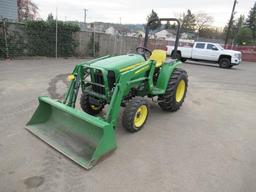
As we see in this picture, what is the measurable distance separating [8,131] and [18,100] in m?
1.64

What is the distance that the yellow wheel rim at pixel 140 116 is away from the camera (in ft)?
12.2

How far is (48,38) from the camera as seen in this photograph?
11.7m

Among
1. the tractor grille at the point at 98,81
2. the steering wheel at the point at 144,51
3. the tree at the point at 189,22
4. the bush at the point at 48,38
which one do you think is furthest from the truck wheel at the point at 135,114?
the tree at the point at 189,22

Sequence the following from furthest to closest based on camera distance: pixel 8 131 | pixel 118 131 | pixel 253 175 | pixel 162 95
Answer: pixel 162 95 < pixel 118 131 < pixel 8 131 < pixel 253 175

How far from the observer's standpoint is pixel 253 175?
111 inches

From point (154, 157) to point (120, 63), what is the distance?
1593mm

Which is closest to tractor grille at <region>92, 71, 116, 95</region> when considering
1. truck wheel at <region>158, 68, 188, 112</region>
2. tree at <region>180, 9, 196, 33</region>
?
truck wheel at <region>158, 68, 188, 112</region>

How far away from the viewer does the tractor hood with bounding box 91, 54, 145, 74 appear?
11.6 feet

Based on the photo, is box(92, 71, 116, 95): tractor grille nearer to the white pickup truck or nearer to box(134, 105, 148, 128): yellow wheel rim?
box(134, 105, 148, 128): yellow wheel rim

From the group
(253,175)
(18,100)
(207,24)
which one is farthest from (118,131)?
(207,24)

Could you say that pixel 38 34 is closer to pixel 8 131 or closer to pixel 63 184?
pixel 8 131

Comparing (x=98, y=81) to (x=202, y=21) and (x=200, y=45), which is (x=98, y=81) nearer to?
(x=200, y=45)

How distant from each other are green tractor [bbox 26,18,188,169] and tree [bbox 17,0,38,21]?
22.6 metres

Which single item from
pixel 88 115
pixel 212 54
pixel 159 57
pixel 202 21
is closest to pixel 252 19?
pixel 202 21
